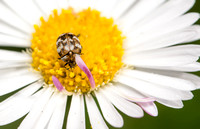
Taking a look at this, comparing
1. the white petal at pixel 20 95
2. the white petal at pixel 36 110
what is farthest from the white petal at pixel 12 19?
the white petal at pixel 36 110

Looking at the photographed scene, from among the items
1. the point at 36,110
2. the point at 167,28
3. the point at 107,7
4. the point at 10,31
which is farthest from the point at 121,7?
the point at 36,110

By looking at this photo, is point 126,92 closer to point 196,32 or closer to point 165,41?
point 165,41

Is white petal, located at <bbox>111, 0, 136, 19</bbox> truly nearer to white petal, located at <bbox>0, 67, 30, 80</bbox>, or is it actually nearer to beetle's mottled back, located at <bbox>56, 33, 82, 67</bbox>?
beetle's mottled back, located at <bbox>56, 33, 82, 67</bbox>

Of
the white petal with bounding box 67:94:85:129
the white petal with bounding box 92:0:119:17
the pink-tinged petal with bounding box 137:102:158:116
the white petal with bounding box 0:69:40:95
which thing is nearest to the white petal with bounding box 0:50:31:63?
the white petal with bounding box 0:69:40:95

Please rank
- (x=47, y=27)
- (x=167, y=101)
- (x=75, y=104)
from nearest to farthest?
(x=167, y=101), (x=75, y=104), (x=47, y=27)

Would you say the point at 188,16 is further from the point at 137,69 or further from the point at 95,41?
the point at 95,41

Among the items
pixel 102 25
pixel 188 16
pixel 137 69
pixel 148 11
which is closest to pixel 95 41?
pixel 102 25

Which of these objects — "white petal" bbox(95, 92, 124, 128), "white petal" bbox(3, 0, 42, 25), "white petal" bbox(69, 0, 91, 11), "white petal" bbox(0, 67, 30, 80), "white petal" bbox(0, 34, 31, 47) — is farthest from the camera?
"white petal" bbox(69, 0, 91, 11)
